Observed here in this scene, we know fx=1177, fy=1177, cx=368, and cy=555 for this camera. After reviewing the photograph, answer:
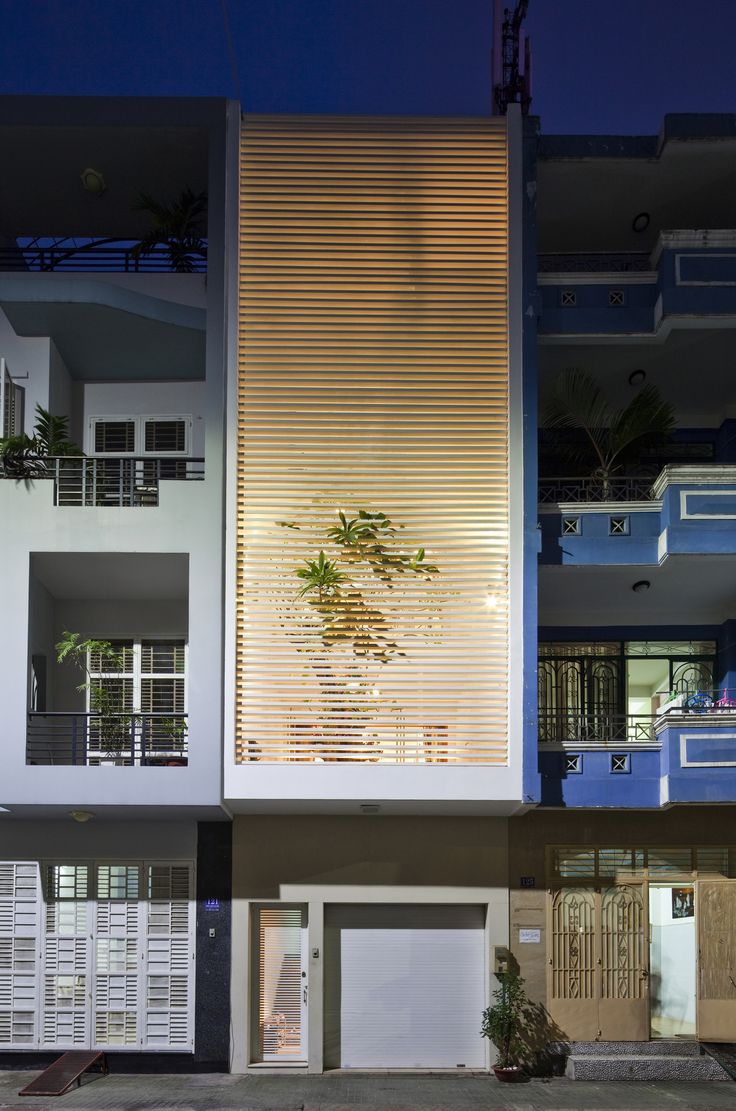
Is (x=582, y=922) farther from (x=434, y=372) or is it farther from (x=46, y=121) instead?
(x=46, y=121)

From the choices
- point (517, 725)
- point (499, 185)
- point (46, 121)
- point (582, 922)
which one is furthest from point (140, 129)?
point (582, 922)

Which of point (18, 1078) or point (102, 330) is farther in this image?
point (102, 330)

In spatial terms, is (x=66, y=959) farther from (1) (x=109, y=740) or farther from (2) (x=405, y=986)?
(2) (x=405, y=986)

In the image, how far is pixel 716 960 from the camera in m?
17.8

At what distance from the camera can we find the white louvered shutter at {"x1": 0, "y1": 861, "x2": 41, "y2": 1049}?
57.8 ft

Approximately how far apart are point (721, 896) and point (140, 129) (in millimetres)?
14526

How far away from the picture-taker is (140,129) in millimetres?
17578

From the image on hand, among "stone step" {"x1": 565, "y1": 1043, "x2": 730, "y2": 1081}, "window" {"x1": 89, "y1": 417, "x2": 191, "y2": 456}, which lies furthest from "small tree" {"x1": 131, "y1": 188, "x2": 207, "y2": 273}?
"stone step" {"x1": 565, "y1": 1043, "x2": 730, "y2": 1081}

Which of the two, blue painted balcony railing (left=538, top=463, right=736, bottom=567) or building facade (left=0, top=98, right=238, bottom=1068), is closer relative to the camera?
building facade (left=0, top=98, right=238, bottom=1068)

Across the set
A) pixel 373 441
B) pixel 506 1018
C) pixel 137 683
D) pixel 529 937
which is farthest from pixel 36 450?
pixel 506 1018

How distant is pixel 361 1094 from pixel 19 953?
560cm

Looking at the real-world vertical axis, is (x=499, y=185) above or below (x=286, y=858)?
above

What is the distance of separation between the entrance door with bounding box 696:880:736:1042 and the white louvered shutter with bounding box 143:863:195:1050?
7.67 m

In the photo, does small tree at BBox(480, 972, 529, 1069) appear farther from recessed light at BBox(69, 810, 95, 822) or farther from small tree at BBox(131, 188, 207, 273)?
small tree at BBox(131, 188, 207, 273)
